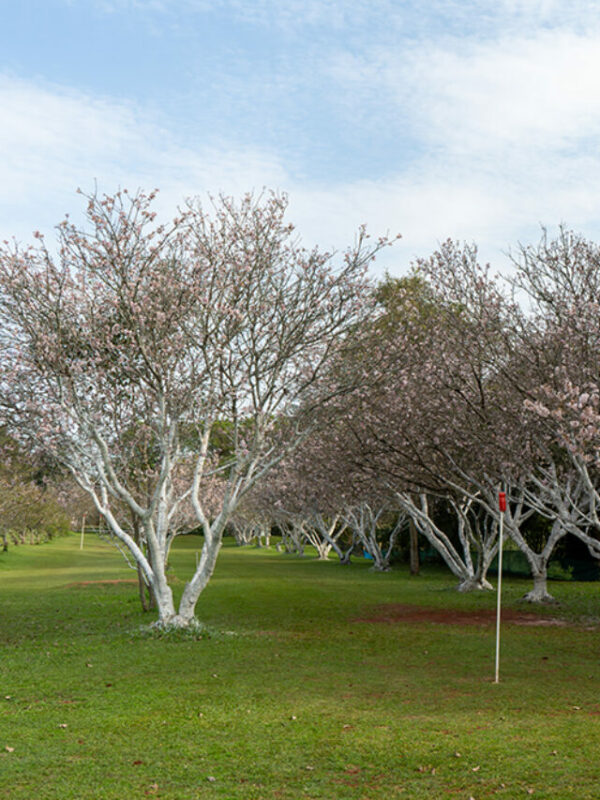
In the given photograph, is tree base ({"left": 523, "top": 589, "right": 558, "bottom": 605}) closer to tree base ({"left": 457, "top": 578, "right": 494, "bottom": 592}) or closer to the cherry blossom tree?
tree base ({"left": 457, "top": 578, "right": 494, "bottom": 592})

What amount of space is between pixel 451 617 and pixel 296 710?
12.2m

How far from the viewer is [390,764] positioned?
815 centimetres

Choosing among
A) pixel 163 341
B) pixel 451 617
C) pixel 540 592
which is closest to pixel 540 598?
pixel 540 592

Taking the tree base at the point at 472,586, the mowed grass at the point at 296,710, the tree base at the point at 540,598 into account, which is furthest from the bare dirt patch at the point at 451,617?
the tree base at the point at 472,586

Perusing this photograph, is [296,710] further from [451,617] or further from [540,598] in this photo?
[540,598]

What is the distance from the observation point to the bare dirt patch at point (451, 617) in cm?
2101

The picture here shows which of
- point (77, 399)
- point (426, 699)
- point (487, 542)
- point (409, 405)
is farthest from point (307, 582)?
point (426, 699)

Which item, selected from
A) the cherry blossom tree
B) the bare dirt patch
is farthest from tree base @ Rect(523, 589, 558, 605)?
the cherry blossom tree

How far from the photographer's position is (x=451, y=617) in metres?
22.0

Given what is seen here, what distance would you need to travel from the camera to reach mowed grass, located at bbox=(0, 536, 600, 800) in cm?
763

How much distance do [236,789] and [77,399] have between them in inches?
433

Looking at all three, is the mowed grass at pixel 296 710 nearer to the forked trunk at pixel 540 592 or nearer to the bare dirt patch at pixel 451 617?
the bare dirt patch at pixel 451 617

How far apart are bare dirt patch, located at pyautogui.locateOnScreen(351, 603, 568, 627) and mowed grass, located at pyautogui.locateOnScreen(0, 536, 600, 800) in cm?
73

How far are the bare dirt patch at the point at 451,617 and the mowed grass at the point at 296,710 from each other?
73 cm
